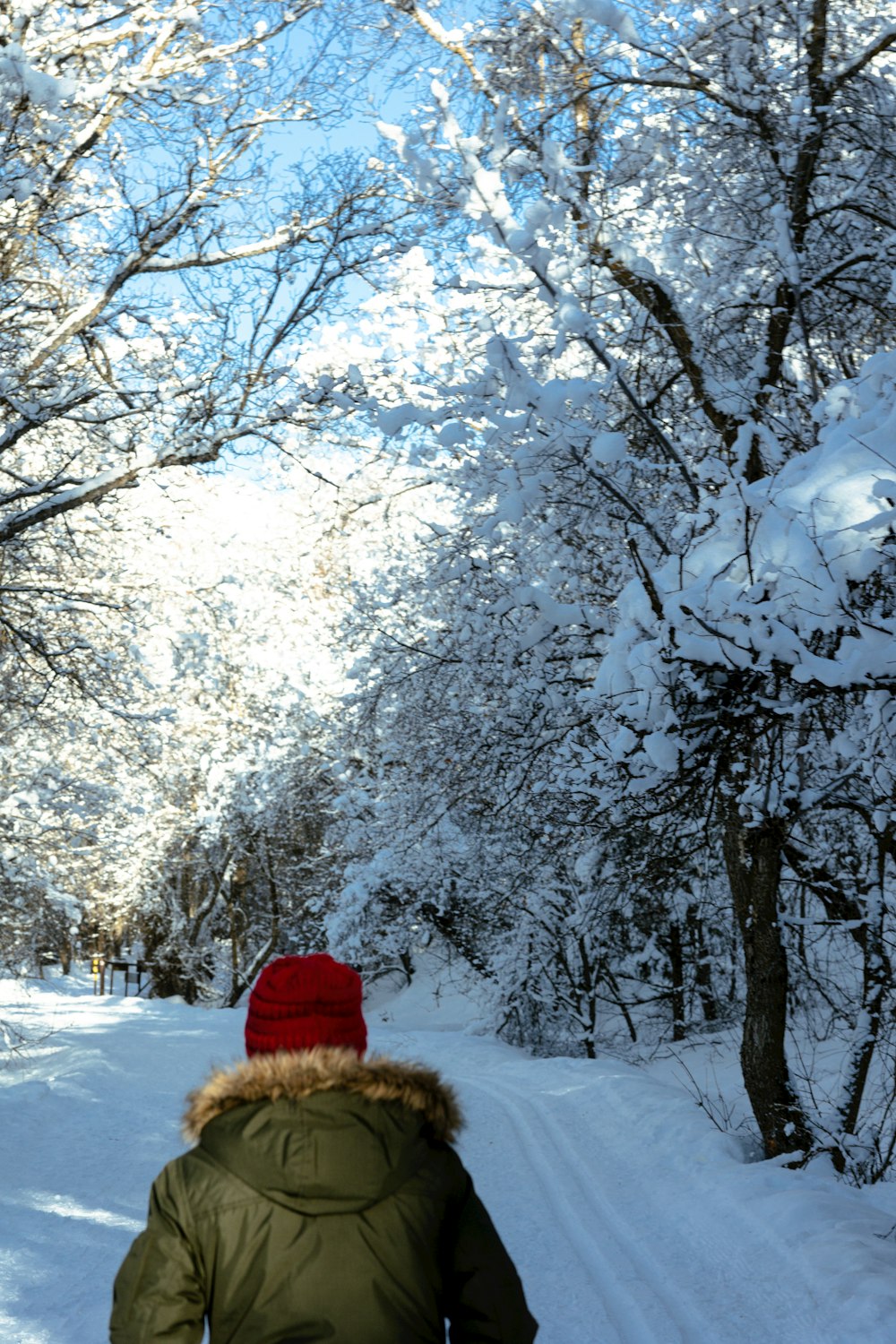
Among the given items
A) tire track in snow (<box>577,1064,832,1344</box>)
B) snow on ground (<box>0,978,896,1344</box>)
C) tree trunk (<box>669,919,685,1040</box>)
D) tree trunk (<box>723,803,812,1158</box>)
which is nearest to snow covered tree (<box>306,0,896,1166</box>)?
tree trunk (<box>723,803,812,1158</box>)

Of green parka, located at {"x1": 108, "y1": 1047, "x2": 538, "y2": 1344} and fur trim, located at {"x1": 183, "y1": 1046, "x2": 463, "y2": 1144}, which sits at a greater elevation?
fur trim, located at {"x1": 183, "y1": 1046, "x2": 463, "y2": 1144}

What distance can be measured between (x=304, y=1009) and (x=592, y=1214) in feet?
18.3

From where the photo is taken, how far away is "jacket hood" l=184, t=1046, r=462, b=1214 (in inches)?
86.6

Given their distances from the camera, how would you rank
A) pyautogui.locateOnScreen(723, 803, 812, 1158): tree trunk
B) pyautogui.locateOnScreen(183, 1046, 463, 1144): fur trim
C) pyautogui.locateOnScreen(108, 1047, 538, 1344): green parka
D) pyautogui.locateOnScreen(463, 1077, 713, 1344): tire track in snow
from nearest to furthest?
pyautogui.locateOnScreen(108, 1047, 538, 1344): green parka < pyautogui.locateOnScreen(183, 1046, 463, 1144): fur trim < pyautogui.locateOnScreen(463, 1077, 713, 1344): tire track in snow < pyautogui.locateOnScreen(723, 803, 812, 1158): tree trunk

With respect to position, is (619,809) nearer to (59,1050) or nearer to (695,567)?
(695,567)

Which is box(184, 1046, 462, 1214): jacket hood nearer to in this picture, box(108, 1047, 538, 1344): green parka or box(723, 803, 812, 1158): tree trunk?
box(108, 1047, 538, 1344): green parka

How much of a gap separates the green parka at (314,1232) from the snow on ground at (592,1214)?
0.46m

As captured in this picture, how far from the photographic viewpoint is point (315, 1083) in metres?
2.29

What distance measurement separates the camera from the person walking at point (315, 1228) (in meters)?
2.17

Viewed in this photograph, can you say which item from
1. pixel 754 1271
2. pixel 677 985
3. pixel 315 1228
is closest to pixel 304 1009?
pixel 315 1228

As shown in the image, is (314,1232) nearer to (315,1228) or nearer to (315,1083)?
(315,1228)

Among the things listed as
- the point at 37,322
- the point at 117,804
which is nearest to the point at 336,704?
the point at 117,804

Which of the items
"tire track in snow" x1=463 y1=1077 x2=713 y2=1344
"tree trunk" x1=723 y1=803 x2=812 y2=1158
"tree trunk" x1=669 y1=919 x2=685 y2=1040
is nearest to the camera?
"tire track in snow" x1=463 y1=1077 x2=713 y2=1344

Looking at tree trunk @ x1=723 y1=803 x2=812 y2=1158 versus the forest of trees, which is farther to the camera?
tree trunk @ x1=723 y1=803 x2=812 y2=1158
